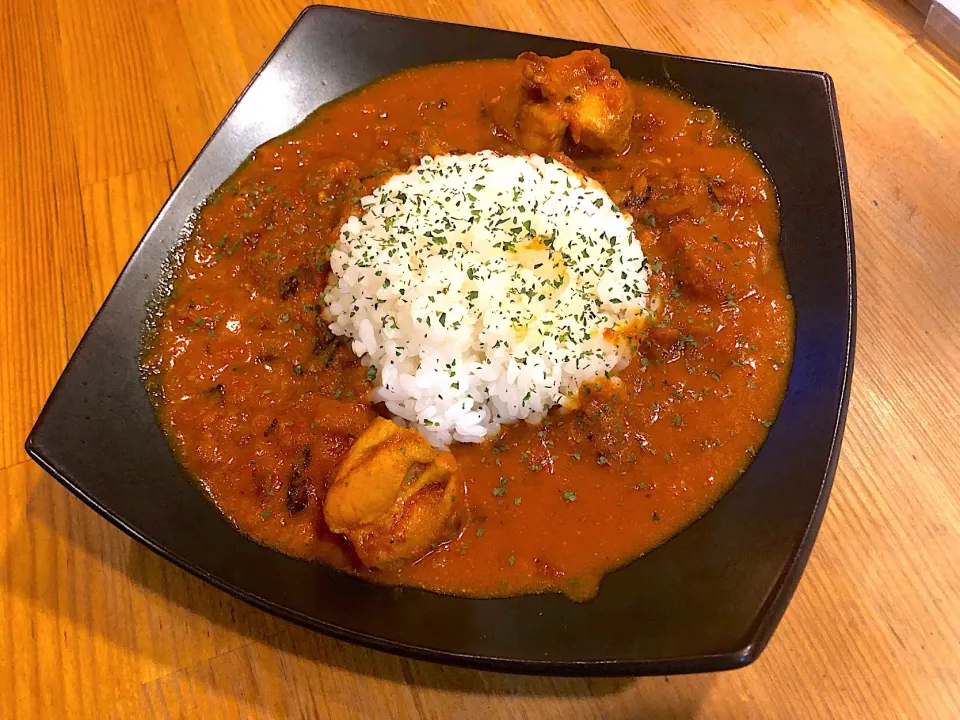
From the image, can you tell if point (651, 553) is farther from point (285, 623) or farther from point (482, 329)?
point (285, 623)

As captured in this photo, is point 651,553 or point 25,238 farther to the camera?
point 25,238

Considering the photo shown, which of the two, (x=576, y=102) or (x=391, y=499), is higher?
(x=576, y=102)

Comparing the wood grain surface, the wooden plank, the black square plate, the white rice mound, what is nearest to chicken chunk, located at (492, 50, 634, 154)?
the white rice mound

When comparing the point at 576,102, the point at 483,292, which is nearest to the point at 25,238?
the point at 483,292

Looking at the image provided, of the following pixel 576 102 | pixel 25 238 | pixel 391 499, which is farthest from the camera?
pixel 25 238

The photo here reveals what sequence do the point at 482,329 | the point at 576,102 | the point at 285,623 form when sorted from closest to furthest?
the point at 285,623 < the point at 482,329 < the point at 576,102
